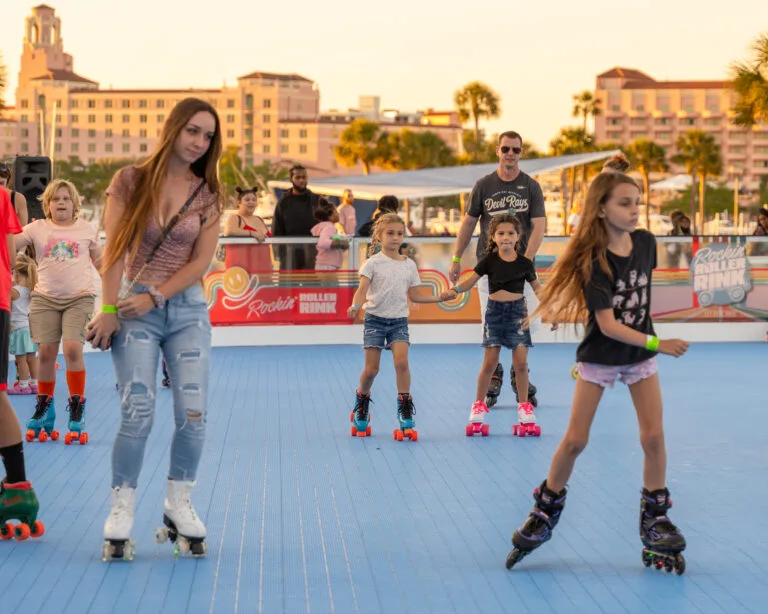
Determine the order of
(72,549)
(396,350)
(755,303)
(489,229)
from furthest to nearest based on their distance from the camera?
1. (755,303)
2. (489,229)
3. (396,350)
4. (72,549)

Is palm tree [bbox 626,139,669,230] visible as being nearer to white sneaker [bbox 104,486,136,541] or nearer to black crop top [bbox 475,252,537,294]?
black crop top [bbox 475,252,537,294]

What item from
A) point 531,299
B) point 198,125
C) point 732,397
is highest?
point 198,125

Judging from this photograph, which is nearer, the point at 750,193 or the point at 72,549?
the point at 72,549

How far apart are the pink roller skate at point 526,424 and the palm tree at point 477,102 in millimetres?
105417

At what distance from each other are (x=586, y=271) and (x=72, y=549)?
2477mm

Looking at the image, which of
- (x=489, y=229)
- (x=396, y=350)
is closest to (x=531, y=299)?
(x=489, y=229)

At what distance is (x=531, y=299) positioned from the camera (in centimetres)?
1130

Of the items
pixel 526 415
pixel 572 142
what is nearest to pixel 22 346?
pixel 526 415

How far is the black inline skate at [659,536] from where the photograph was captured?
18.1ft

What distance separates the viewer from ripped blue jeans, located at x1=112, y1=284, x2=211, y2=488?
5.62 m

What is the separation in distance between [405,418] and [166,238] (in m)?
3.91

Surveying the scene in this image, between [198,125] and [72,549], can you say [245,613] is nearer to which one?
[72,549]

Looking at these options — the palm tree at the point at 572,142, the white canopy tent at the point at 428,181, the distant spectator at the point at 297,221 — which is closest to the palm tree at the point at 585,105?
the palm tree at the point at 572,142

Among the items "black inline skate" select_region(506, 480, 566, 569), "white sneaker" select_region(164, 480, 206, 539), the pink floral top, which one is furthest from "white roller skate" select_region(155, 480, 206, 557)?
"black inline skate" select_region(506, 480, 566, 569)
